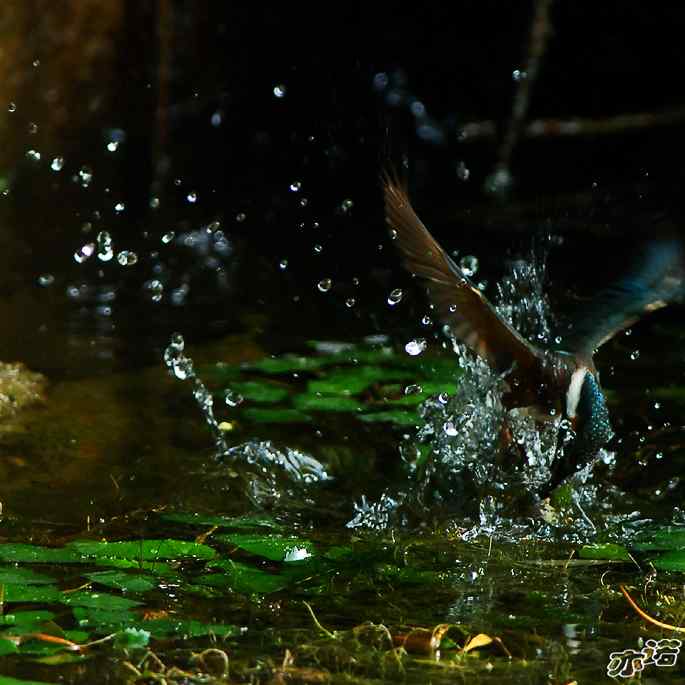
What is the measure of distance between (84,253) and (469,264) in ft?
6.72

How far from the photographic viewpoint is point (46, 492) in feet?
11.1

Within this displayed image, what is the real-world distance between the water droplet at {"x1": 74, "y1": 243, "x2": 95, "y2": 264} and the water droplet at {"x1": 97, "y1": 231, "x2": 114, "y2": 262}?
5cm

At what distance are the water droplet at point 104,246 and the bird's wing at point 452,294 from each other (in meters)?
3.69

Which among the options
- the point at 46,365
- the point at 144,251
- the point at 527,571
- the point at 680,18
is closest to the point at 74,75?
the point at 144,251

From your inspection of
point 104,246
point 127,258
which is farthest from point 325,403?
point 104,246

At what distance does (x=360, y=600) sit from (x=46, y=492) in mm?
1115

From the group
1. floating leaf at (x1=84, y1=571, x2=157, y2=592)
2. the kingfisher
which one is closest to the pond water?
floating leaf at (x1=84, y1=571, x2=157, y2=592)

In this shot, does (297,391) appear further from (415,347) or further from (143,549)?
(143,549)

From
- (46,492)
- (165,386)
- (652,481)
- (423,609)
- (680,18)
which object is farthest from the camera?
(680,18)

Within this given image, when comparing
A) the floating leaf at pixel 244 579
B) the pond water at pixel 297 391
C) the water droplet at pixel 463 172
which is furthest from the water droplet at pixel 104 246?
the floating leaf at pixel 244 579

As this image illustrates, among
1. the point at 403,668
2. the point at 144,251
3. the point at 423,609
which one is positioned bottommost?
the point at 403,668

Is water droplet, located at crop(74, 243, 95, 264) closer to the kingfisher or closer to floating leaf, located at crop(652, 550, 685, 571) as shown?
the kingfisher

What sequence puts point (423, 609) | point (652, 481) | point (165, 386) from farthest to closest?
point (165, 386) < point (652, 481) < point (423, 609)

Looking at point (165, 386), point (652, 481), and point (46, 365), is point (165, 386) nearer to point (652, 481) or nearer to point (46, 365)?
point (46, 365)
